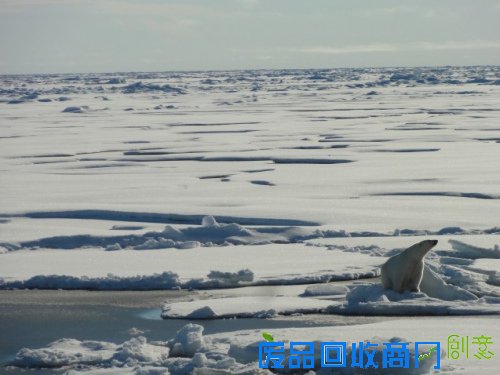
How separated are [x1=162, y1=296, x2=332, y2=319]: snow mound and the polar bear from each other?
44cm

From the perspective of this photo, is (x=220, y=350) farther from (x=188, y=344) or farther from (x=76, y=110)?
(x=76, y=110)

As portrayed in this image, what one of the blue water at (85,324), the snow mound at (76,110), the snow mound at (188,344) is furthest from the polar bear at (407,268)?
the snow mound at (76,110)

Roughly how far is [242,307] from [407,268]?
110cm

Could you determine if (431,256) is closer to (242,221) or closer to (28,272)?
(242,221)

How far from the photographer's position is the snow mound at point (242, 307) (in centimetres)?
586

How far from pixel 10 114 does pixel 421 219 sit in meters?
22.7

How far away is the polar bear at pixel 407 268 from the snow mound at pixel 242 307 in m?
0.44

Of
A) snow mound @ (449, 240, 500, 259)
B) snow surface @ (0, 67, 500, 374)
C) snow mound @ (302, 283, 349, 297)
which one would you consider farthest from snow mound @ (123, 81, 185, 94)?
snow mound @ (302, 283, 349, 297)

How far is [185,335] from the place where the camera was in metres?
5.05

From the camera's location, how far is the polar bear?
604 centimetres

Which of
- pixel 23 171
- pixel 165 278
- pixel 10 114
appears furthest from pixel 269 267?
pixel 10 114

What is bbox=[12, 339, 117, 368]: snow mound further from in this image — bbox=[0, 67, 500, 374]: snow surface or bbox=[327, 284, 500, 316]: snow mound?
bbox=[327, 284, 500, 316]: snow mound

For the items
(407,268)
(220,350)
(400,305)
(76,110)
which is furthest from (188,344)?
(76,110)

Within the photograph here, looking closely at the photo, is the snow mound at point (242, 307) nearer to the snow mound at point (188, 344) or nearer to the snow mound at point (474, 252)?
the snow mound at point (188, 344)
